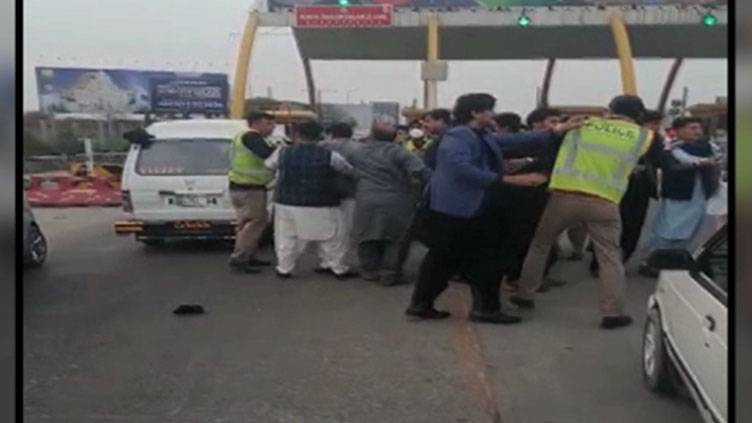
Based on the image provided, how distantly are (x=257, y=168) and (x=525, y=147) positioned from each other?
556 millimetres

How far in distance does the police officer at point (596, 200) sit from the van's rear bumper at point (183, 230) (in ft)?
2.04

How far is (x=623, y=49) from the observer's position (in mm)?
1596

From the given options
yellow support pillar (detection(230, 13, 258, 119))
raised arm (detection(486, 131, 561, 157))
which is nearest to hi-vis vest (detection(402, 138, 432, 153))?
raised arm (detection(486, 131, 561, 157))

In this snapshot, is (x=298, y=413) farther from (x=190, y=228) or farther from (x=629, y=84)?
(x=629, y=84)

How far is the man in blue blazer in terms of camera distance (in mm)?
1649

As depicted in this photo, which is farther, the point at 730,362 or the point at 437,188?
the point at 437,188

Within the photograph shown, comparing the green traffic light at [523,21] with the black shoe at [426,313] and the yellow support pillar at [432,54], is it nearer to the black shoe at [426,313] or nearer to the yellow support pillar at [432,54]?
the yellow support pillar at [432,54]

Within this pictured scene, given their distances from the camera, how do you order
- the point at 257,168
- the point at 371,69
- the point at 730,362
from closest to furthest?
the point at 730,362 < the point at 371,69 < the point at 257,168

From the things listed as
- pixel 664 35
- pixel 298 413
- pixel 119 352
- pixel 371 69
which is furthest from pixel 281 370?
pixel 664 35

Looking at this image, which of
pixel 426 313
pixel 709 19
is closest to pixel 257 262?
pixel 426 313

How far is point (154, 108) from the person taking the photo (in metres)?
1.65

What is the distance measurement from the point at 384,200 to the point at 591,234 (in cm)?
43

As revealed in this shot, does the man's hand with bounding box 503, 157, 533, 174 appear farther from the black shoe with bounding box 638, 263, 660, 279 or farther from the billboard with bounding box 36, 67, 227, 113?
the billboard with bounding box 36, 67, 227, 113

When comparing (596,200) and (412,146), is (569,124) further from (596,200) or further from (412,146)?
(412,146)
